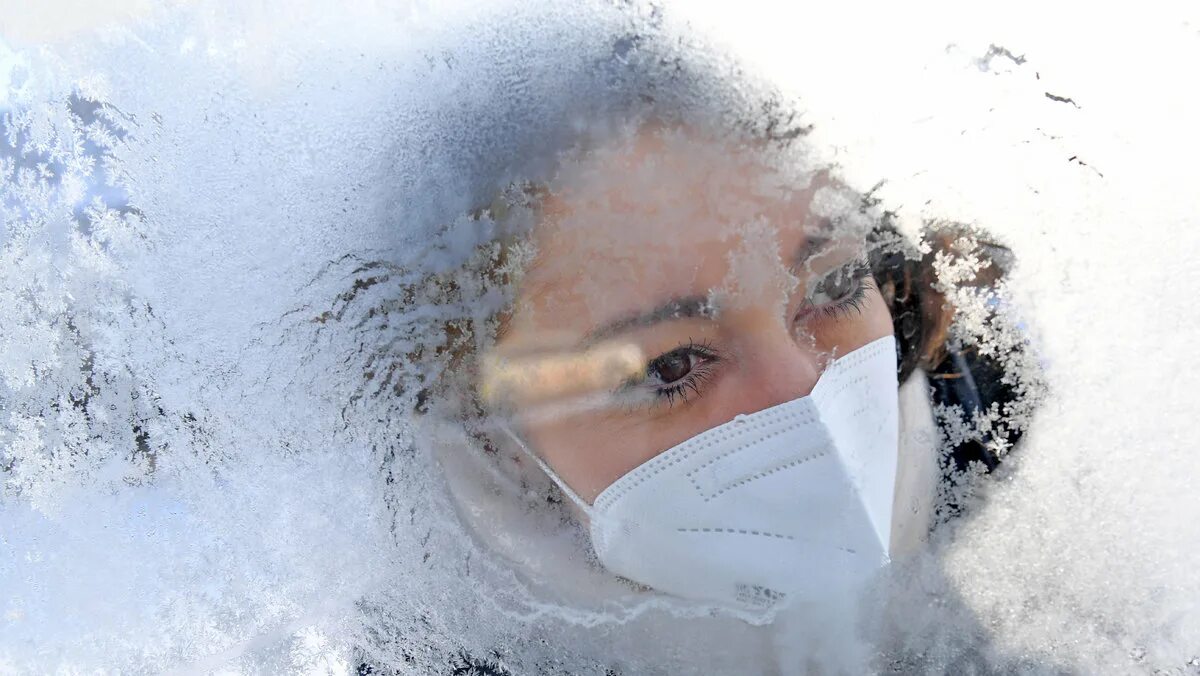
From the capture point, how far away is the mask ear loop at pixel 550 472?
4.09 feet

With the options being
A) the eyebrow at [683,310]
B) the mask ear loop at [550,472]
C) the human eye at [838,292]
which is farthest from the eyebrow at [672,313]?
the mask ear loop at [550,472]

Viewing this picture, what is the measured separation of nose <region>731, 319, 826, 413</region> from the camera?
1092mm

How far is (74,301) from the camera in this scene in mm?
1156

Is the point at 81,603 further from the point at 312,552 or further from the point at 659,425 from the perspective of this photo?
the point at 659,425

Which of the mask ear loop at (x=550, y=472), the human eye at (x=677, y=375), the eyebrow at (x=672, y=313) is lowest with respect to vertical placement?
the mask ear loop at (x=550, y=472)

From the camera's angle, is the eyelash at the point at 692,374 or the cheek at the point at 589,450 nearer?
the eyelash at the point at 692,374

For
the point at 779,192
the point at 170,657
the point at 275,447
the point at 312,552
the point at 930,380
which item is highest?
the point at 779,192

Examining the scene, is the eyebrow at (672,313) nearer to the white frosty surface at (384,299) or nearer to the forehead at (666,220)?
the forehead at (666,220)

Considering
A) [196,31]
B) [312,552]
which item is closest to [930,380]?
[312,552]

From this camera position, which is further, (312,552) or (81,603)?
(81,603)

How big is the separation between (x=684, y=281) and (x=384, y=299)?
411mm

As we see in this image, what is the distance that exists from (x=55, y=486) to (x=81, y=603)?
0.21 metres

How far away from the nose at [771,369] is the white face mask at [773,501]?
0.6 inches

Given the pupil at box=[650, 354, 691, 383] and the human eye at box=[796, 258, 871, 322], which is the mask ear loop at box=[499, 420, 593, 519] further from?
the human eye at box=[796, 258, 871, 322]
